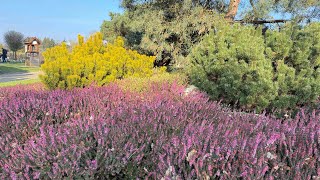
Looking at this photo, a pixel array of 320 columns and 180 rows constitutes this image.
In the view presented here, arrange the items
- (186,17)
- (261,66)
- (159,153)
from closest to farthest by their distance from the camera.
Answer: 1. (159,153)
2. (261,66)
3. (186,17)

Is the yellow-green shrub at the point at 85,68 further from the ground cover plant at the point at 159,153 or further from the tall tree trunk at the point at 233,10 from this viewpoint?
the tall tree trunk at the point at 233,10

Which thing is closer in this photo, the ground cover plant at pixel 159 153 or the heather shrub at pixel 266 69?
the ground cover plant at pixel 159 153

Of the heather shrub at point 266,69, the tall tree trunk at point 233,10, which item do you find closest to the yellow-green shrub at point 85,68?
the heather shrub at point 266,69

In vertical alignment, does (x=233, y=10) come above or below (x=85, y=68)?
above

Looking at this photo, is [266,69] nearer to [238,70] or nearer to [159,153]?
[238,70]

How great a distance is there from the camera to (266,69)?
5.49 m

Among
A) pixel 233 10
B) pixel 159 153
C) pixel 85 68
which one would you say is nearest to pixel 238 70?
pixel 85 68

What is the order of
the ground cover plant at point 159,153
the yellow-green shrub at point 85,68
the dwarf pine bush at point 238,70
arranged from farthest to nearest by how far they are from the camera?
the yellow-green shrub at point 85,68 → the dwarf pine bush at point 238,70 → the ground cover plant at point 159,153

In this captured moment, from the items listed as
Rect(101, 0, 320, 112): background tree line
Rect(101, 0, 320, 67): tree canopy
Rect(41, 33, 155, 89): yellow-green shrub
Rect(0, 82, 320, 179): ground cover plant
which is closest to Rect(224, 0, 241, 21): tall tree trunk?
Rect(101, 0, 320, 67): tree canopy

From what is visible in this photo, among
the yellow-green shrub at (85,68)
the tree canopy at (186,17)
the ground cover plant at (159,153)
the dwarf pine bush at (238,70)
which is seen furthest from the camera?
Answer: the tree canopy at (186,17)

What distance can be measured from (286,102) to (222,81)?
4.07 ft

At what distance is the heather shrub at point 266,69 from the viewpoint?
5449 mm

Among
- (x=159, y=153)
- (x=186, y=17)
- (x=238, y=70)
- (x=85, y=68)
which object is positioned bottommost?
(x=159, y=153)

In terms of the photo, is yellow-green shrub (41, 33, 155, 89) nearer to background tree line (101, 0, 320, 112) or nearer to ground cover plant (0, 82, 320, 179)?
background tree line (101, 0, 320, 112)
